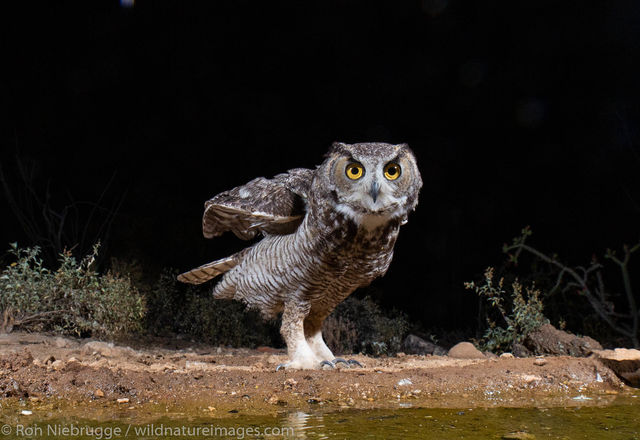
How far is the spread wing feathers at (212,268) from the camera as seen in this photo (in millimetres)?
3982

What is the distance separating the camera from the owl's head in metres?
2.86

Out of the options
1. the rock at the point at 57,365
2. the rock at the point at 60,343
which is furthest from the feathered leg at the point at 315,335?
the rock at the point at 60,343

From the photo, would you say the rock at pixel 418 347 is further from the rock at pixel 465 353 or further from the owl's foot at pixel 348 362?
the owl's foot at pixel 348 362

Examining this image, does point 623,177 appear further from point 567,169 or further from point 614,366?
point 614,366

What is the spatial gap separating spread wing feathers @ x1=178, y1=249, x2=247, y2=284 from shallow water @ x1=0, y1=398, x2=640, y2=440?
5.58 ft

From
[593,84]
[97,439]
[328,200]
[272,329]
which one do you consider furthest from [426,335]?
[97,439]

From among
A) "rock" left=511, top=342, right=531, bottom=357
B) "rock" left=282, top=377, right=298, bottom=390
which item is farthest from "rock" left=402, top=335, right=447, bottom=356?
"rock" left=282, top=377, right=298, bottom=390

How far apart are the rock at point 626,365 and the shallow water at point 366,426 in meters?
0.81

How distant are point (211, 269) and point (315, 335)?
90cm

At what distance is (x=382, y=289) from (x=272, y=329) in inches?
74.1

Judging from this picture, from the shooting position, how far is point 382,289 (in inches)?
307

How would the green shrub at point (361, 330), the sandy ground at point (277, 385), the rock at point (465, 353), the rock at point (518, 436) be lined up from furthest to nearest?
the green shrub at point (361, 330)
the rock at point (465, 353)
the sandy ground at point (277, 385)
the rock at point (518, 436)

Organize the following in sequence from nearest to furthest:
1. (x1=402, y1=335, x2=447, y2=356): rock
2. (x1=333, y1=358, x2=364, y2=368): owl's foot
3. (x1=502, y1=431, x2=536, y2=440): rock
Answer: (x1=502, y1=431, x2=536, y2=440): rock
(x1=333, y1=358, x2=364, y2=368): owl's foot
(x1=402, y1=335, x2=447, y2=356): rock

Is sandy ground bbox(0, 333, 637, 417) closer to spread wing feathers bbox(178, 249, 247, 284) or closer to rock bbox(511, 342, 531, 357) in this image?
spread wing feathers bbox(178, 249, 247, 284)
